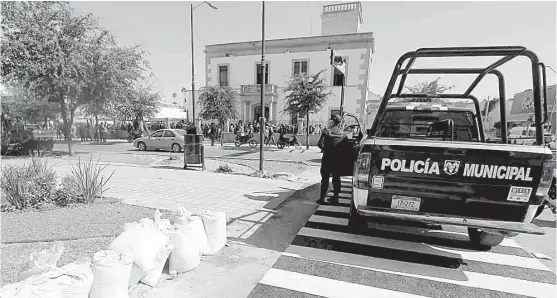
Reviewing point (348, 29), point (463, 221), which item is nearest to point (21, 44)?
point (463, 221)

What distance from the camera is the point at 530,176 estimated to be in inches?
119

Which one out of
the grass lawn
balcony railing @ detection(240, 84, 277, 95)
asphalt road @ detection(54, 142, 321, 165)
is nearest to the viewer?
the grass lawn

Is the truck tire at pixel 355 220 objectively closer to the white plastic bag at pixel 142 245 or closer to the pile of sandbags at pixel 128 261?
the pile of sandbags at pixel 128 261

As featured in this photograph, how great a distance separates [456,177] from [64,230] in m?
5.10

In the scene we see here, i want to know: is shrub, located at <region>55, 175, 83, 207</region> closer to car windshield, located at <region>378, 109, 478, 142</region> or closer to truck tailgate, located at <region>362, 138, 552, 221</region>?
truck tailgate, located at <region>362, 138, 552, 221</region>

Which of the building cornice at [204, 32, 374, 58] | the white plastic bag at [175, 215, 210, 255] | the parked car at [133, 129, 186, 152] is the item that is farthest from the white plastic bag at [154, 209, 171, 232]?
the building cornice at [204, 32, 374, 58]

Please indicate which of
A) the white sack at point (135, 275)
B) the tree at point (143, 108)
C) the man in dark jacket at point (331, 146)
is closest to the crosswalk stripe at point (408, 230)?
the man in dark jacket at point (331, 146)

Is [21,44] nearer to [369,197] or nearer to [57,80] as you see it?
[57,80]

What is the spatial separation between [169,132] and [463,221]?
15616 mm

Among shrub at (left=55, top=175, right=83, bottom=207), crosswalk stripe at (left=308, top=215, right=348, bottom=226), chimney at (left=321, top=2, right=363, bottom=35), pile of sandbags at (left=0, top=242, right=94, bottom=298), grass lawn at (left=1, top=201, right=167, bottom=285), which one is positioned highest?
chimney at (left=321, top=2, right=363, bottom=35)

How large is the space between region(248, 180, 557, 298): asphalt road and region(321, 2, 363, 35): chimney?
106 feet

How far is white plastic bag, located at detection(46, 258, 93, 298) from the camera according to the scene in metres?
1.98

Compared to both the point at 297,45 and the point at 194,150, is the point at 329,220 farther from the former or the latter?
the point at 297,45

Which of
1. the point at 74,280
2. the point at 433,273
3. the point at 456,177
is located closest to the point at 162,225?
the point at 74,280
